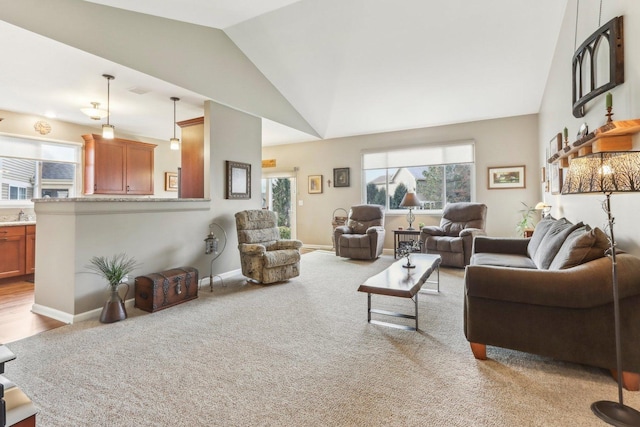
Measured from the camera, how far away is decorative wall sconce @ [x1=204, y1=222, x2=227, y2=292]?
4.06m

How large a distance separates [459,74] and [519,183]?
2.37 meters

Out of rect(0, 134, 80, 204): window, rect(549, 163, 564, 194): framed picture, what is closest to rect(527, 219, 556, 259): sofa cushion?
rect(549, 163, 564, 194): framed picture

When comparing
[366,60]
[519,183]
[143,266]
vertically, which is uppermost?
[366,60]

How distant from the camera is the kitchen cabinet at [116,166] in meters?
5.25

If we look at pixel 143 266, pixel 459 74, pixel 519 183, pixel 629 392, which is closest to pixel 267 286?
pixel 143 266

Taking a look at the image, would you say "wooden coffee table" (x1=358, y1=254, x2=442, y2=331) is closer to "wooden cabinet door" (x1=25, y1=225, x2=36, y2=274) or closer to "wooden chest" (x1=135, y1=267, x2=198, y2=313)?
"wooden chest" (x1=135, y1=267, x2=198, y2=313)

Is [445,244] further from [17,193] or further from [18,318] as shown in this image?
[17,193]

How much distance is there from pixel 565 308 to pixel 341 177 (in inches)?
220

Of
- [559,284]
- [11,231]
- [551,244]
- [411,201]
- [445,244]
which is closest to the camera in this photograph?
[559,284]

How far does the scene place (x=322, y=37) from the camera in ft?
14.4

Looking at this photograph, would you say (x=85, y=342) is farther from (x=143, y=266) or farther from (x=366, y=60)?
(x=366, y=60)

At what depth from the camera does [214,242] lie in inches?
162

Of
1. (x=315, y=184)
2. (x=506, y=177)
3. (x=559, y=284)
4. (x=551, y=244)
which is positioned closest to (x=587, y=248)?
(x=559, y=284)

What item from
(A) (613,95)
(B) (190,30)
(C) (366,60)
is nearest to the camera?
(A) (613,95)
